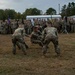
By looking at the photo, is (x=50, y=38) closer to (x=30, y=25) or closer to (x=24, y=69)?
(x=24, y=69)

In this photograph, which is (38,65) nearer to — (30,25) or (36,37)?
(36,37)

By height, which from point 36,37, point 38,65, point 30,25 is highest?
point 36,37

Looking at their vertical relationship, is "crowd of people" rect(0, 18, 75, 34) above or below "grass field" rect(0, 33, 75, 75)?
below

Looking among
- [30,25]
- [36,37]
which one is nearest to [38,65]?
[36,37]

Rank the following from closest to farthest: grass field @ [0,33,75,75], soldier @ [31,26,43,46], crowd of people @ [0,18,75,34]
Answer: grass field @ [0,33,75,75]
soldier @ [31,26,43,46]
crowd of people @ [0,18,75,34]

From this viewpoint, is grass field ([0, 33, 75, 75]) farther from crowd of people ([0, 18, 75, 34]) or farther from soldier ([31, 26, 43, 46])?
crowd of people ([0, 18, 75, 34])

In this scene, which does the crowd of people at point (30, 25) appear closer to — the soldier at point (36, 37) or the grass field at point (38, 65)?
the soldier at point (36, 37)

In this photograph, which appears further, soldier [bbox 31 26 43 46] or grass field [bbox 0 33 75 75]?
soldier [bbox 31 26 43 46]

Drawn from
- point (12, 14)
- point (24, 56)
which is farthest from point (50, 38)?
point (12, 14)

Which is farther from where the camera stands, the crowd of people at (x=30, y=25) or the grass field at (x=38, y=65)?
the crowd of people at (x=30, y=25)

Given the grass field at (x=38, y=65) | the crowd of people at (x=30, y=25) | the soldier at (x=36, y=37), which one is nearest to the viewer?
the grass field at (x=38, y=65)

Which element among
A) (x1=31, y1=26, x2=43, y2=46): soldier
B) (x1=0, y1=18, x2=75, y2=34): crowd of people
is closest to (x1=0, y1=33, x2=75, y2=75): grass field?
(x1=31, y1=26, x2=43, y2=46): soldier

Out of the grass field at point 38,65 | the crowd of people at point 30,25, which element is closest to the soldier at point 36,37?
the grass field at point 38,65

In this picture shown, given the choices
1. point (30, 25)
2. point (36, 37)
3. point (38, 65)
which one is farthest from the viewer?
point (30, 25)
